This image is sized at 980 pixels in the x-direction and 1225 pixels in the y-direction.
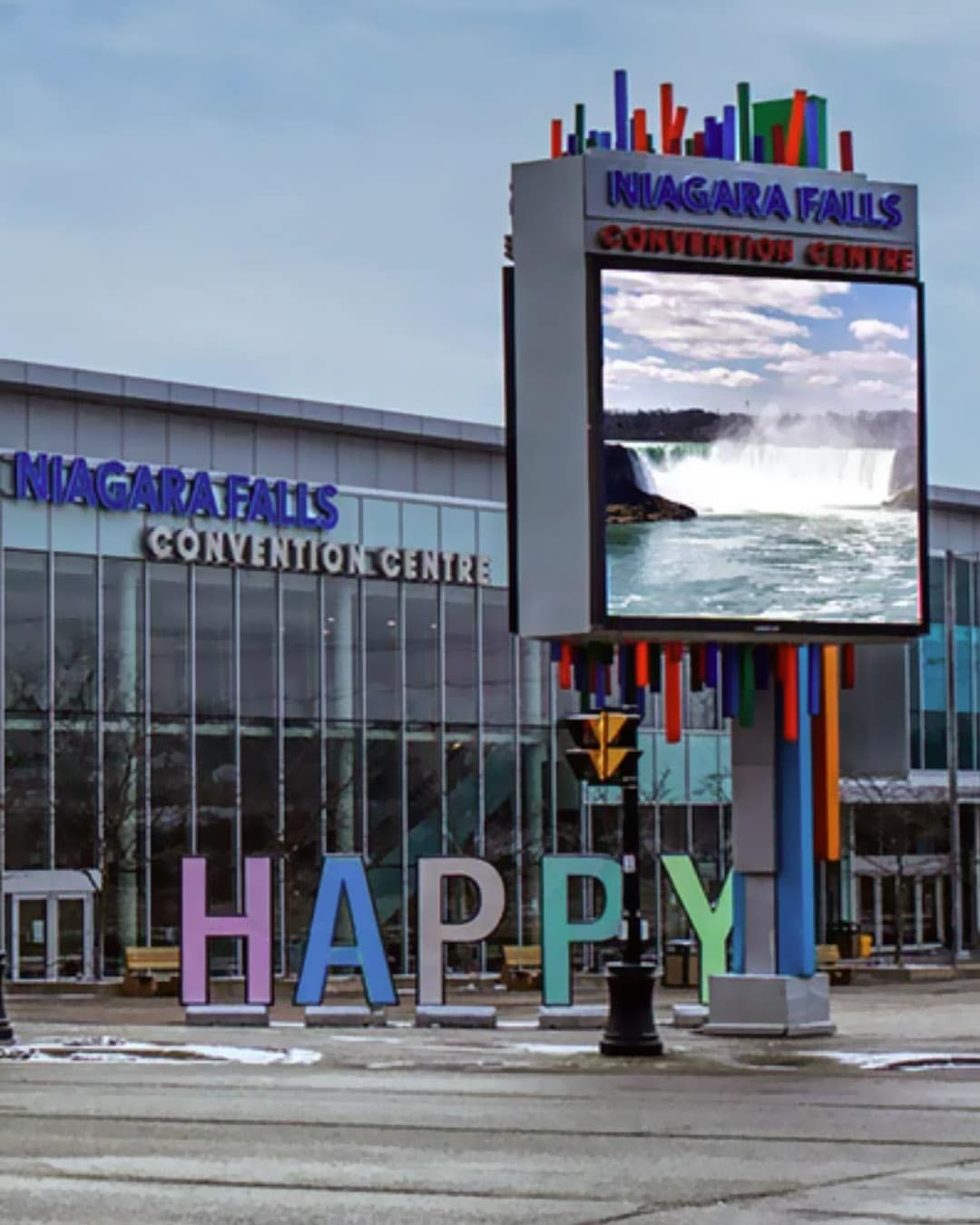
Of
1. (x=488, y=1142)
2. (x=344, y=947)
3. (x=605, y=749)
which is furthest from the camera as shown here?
(x=344, y=947)

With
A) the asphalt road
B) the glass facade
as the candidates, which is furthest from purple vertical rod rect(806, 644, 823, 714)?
the glass facade

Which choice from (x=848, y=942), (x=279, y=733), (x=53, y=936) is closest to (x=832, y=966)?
(x=848, y=942)

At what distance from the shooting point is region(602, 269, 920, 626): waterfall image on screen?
3116 cm

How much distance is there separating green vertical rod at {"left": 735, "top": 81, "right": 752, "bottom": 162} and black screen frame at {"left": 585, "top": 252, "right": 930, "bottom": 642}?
1.80 meters

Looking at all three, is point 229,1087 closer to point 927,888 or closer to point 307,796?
point 307,796

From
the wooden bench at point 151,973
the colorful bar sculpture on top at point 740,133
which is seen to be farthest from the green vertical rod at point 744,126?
the wooden bench at point 151,973

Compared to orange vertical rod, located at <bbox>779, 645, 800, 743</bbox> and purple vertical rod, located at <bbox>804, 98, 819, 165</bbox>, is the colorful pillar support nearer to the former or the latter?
orange vertical rod, located at <bbox>779, 645, 800, 743</bbox>

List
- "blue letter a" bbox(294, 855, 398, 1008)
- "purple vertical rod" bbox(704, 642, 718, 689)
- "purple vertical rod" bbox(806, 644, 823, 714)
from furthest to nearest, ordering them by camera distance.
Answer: "blue letter a" bbox(294, 855, 398, 1008) → "purple vertical rod" bbox(806, 644, 823, 714) → "purple vertical rod" bbox(704, 642, 718, 689)

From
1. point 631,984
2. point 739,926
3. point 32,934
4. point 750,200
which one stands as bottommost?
point 32,934

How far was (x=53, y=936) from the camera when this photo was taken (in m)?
60.0

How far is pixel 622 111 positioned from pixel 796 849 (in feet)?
31.6

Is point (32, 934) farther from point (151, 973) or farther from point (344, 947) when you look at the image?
point (344, 947)

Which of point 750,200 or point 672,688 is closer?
point 750,200

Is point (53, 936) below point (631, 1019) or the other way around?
below
